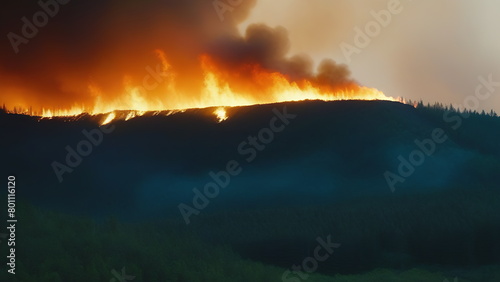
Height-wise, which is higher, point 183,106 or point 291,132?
point 183,106

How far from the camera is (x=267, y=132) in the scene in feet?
326

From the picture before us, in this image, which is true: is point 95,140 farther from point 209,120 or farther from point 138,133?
point 209,120

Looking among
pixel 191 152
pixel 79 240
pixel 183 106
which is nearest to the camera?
pixel 79 240

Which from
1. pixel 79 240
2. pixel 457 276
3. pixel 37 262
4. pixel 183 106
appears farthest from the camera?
pixel 183 106

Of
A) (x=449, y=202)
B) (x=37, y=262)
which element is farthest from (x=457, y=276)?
(x=37, y=262)

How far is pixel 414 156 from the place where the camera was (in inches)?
3735

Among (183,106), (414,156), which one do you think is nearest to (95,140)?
(183,106)

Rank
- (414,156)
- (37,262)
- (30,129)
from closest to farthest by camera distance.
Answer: (37,262), (414,156), (30,129)

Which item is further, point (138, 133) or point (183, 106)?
point (183, 106)

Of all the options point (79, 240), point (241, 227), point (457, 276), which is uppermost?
point (241, 227)

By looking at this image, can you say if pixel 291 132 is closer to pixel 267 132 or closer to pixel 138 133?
pixel 267 132

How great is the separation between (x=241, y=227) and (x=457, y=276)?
22.8 metres

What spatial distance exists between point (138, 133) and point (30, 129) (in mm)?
16273

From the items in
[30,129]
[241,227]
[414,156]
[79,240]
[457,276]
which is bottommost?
[457,276]
